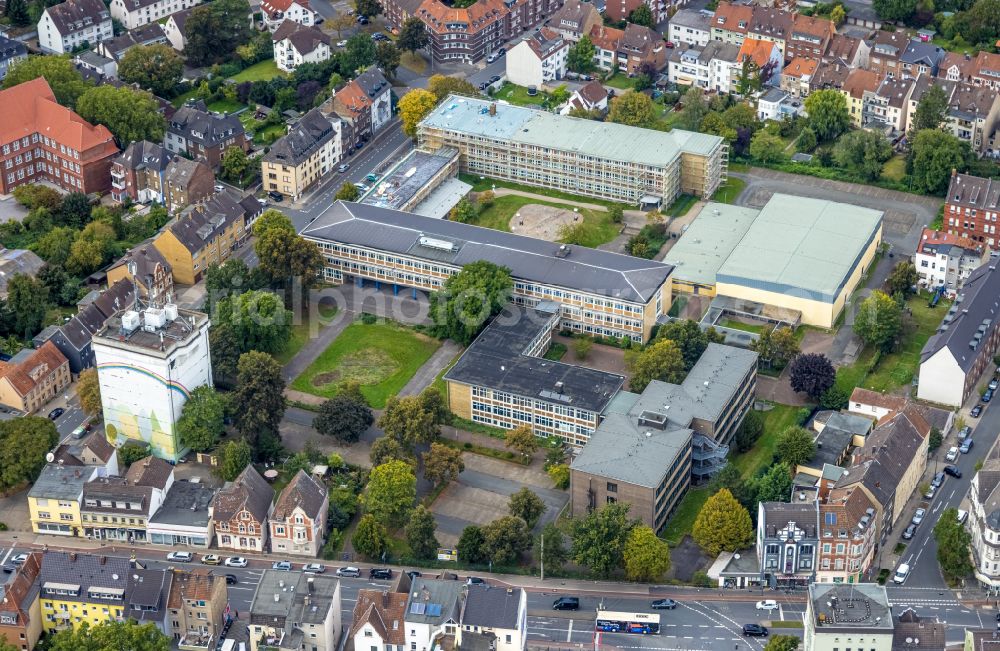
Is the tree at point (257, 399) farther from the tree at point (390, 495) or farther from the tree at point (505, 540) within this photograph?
the tree at point (505, 540)

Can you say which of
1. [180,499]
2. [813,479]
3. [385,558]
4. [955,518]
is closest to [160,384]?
[180,499]

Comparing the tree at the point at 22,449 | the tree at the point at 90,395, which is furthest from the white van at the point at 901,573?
the tree at the point at 22,449

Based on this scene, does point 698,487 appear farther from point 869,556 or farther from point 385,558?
point 385,558

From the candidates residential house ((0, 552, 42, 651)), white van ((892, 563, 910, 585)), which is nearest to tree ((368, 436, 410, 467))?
residential house ((0, 552, 42, 651))

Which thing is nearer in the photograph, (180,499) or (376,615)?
(376,615)

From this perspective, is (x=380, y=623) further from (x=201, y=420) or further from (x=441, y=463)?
(x=201, y=420)
